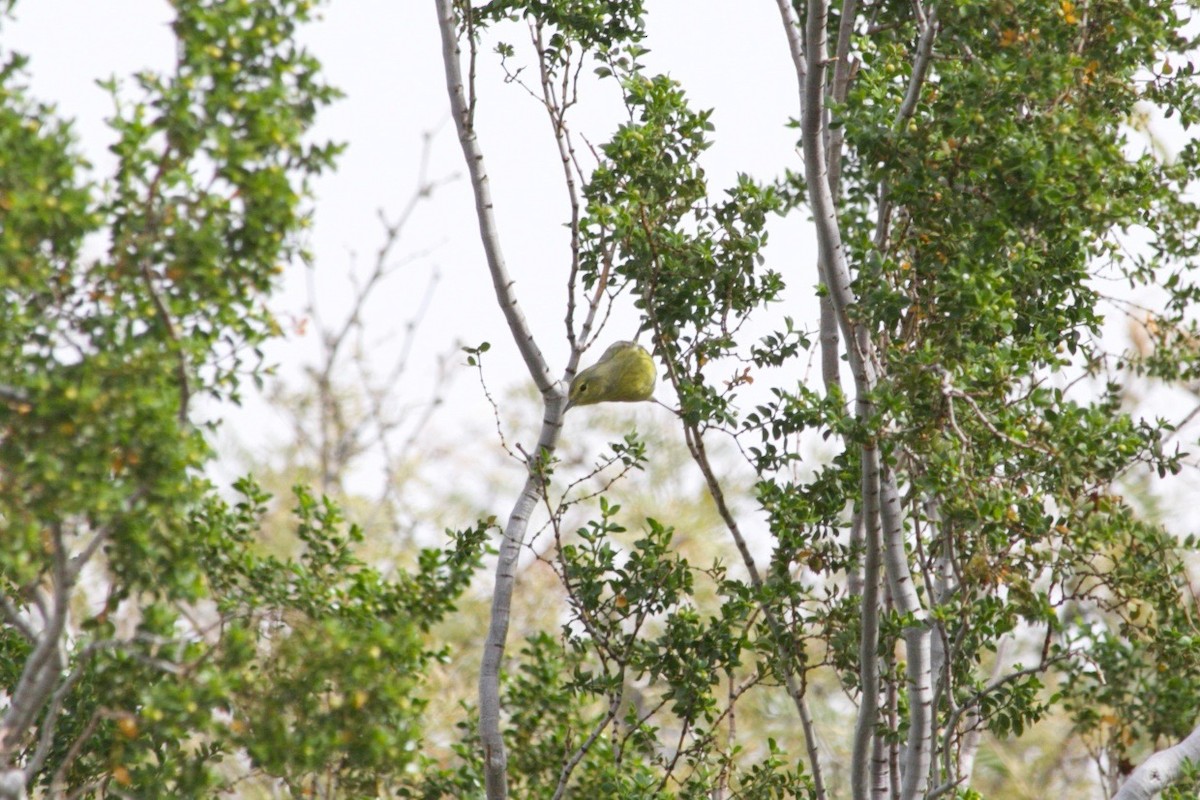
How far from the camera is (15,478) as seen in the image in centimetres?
268

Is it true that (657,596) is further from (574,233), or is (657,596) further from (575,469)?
(575,469)

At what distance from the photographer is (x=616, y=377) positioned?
14.9 feet

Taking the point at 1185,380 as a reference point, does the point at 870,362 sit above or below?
below

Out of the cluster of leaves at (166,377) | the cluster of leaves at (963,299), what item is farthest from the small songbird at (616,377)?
the cluster of leaves at (166,377)

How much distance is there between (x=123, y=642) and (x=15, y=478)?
1.48 feet

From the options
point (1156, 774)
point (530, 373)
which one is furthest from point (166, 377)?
point (1156, 774)

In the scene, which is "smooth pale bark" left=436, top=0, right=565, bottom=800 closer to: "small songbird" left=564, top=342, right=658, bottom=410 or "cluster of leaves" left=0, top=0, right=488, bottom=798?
"small songbird" left=564, top=342, right=658, bottom=410

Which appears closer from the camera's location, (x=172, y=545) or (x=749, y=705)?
(x=172, y=545)

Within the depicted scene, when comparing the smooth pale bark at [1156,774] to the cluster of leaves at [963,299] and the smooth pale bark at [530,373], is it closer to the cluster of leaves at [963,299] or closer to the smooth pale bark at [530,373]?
the cluster of leaves at [963,299]

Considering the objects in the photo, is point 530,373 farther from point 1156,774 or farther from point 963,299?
point 1156,774

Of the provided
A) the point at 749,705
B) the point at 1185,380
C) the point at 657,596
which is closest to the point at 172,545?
the point at 657,596

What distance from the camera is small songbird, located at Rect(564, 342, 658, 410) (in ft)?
14.8

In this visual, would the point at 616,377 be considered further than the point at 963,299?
Yes

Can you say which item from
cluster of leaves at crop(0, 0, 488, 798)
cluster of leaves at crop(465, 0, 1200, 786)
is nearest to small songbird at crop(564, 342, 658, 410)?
cluster of leaves at crop(465, 0, 1200, 786)
